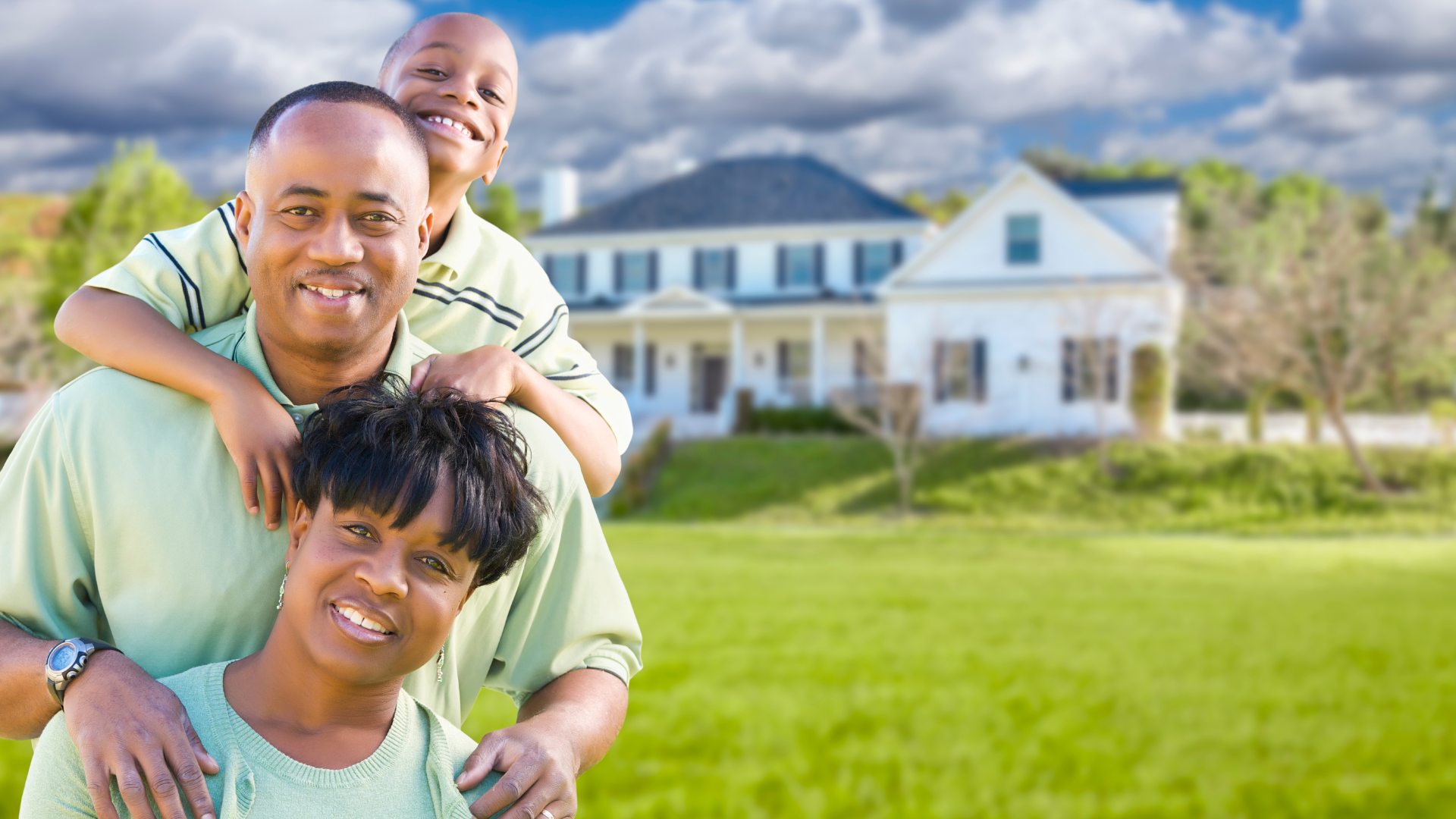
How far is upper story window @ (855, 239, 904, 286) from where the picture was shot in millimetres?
31906

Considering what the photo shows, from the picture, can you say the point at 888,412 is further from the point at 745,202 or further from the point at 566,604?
the point at 566,604

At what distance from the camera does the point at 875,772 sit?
Answer: 7445mm

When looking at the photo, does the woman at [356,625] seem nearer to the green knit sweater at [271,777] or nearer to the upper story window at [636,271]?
the green knit sweater at [271,777]

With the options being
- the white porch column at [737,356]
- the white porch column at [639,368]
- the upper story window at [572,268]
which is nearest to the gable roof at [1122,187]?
the white porch column at [737,356]

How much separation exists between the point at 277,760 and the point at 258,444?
1.44 feet

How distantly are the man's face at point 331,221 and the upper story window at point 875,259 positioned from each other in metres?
30.7

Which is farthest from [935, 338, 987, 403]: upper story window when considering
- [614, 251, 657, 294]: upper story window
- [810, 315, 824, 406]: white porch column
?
[614, 251, 657, 294]: upper story window

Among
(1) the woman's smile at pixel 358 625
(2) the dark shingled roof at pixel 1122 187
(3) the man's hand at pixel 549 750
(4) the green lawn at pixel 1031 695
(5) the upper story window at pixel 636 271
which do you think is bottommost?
(4) the green lawn at pixel 1031 695

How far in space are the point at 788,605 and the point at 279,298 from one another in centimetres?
1188

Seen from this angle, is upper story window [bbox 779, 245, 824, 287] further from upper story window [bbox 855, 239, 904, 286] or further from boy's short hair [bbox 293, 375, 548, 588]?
boy's short hair [bbox 293, 375, 548, 588]

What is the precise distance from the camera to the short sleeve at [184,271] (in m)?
1.97

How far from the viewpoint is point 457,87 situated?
6.99 ft

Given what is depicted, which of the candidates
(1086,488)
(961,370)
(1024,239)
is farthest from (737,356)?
(1086,488)

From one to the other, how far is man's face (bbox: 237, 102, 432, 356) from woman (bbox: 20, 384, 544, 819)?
0.40 feet
